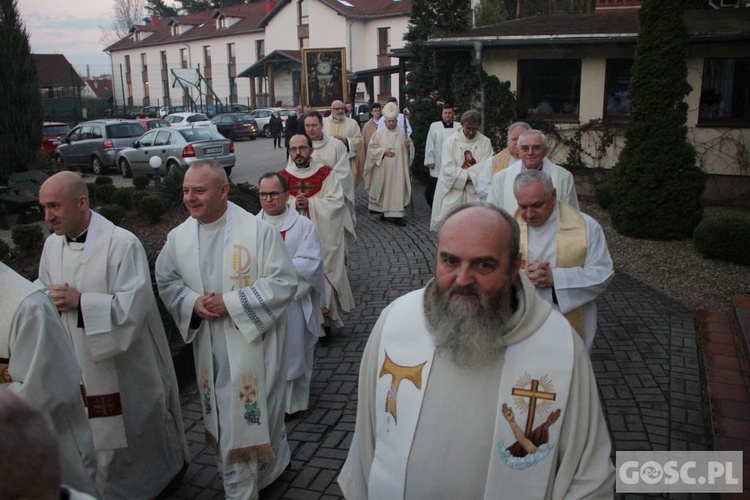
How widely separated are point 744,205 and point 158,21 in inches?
2806

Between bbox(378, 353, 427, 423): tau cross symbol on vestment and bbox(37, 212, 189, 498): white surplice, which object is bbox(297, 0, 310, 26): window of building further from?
bbox(378, 353, 427, 423): tau cross symbol on vestment

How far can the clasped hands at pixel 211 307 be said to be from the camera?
4020 mm

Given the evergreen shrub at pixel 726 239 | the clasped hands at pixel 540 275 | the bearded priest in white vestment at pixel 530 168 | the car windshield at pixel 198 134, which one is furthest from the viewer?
the car windshield at pixel 198 134

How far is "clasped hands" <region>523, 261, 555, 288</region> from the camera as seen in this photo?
13.6 ft

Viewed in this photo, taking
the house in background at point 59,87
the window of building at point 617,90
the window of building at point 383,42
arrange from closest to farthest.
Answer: the window of building at point 617,90 < the house in background at point 59,87 < the window of building at point 383,42

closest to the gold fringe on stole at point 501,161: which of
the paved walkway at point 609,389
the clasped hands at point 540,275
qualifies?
the paved walkway at point 609,389

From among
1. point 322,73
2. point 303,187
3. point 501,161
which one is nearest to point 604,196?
point 322,73

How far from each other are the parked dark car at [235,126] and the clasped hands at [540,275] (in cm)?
3426

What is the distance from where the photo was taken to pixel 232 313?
13.2 ft

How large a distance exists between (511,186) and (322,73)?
1108 centimetres

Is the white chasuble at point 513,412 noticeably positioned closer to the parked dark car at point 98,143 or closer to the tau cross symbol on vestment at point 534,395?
the tau cross symbol on vestment at point 534,395

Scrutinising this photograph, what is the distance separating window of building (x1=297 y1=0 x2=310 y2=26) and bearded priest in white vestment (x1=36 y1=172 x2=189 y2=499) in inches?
2070

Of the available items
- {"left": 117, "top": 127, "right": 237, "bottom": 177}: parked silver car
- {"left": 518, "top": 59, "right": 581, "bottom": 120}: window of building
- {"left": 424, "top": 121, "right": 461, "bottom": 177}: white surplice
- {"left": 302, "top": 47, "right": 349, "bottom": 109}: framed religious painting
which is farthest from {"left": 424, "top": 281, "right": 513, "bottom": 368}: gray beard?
{"left": 117, "top": 127, "right": 237, "bottom": 177}: parked silver car

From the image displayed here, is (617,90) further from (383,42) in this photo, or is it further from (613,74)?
(383,42)
